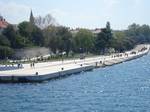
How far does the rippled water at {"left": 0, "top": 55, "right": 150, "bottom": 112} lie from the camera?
33.0 m

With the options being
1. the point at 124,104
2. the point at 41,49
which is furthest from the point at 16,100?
the point at 41,49

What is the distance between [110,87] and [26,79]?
854cm

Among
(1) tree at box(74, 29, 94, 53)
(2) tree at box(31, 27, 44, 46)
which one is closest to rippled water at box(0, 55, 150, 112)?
(2) tree at box(31, 27, 44, 46)

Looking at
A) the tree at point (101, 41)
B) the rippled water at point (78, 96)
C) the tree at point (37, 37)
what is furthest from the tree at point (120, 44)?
the rippled water at point (78, 96)

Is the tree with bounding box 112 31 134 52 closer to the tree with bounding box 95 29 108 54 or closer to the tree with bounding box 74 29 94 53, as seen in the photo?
the tree with bounding box 95 29 108 54

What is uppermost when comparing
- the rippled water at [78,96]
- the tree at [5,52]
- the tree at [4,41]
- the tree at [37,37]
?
the tree at [37,37]

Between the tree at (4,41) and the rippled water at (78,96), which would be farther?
the tree at (4,41)

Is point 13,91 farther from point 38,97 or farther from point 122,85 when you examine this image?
point 122,85

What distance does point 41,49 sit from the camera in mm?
83438

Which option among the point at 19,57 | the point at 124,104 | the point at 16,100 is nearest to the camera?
the point at 124,104

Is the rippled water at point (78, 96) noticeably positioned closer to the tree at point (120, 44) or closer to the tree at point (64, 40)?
the tree at point (64, 40)

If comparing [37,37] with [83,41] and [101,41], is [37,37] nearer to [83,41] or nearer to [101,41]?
[83,41]

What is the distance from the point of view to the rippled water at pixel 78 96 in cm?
3300

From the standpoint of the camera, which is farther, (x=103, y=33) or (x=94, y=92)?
(x=103, y=33)
